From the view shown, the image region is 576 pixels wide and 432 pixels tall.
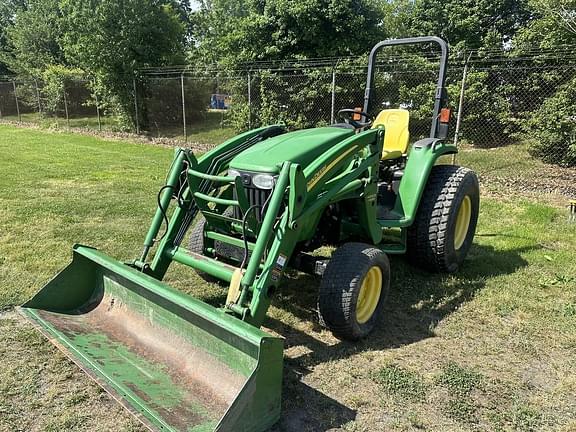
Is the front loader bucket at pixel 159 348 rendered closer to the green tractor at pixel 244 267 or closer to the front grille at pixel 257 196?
the green tractor at pixel 244 267

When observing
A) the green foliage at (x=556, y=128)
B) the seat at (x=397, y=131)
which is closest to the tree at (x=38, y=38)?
the green foliage at (x=556, y=128)

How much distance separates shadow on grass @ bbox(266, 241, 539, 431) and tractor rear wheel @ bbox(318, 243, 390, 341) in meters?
0.15

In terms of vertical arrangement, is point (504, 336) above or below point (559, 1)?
below

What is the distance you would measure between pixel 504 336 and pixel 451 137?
9436 millimetres

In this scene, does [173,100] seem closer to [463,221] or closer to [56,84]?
[56,84]

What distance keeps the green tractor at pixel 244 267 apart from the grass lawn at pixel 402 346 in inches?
9.1

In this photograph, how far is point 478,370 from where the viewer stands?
3.20 metres

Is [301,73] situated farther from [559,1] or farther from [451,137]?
[559,1]

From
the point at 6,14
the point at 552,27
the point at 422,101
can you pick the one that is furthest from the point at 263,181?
the point at 6,14

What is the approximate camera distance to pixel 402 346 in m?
3.47

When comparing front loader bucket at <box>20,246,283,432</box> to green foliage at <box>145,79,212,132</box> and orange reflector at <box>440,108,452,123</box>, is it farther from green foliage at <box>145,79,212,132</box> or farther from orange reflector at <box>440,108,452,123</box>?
green foliage at <box>145,79,212,132</box>

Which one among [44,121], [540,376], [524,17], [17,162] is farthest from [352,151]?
[44,121]

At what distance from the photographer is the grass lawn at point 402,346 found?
2.73 m

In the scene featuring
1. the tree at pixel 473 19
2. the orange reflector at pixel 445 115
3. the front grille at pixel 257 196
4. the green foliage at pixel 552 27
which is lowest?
the front grille at pixel 257 196
